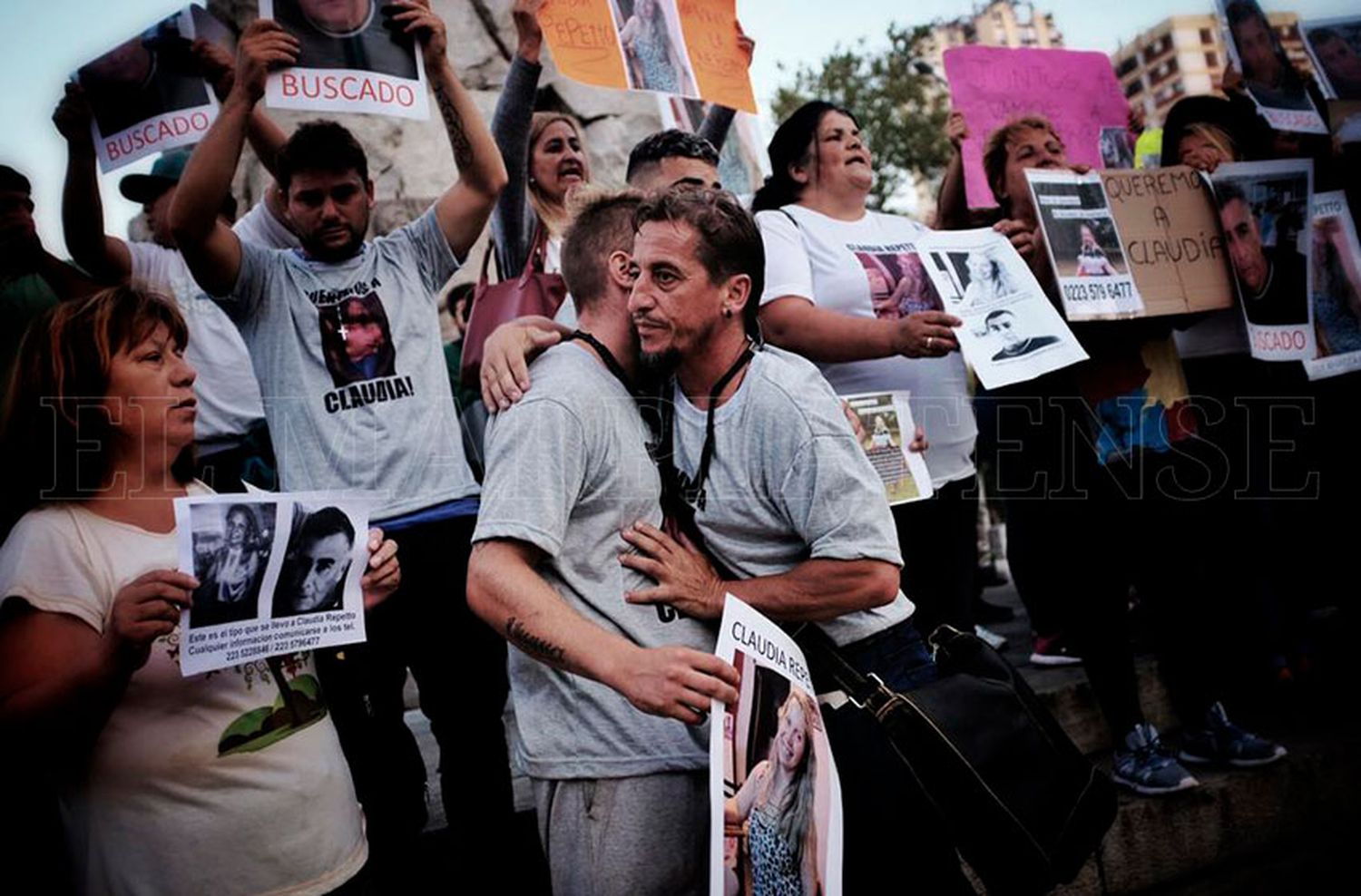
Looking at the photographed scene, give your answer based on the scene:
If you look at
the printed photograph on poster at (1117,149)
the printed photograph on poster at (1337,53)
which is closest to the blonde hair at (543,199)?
the printed photograph on poster at (1117,149)

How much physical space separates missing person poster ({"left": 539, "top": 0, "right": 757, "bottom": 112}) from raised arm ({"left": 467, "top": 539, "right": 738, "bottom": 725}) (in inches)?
61.3

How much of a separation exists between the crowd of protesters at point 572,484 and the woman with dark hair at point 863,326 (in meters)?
0.01

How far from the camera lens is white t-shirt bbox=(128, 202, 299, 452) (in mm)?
2824

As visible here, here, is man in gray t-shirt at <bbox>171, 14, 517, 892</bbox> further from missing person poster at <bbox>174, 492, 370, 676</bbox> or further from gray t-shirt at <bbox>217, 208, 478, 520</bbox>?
missing person poster at <bbox>174, 492, 370, 676</bbox>

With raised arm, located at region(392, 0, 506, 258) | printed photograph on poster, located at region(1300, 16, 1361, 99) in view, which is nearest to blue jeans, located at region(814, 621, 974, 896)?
raised arm, located at region(392, 0, 506, 258)

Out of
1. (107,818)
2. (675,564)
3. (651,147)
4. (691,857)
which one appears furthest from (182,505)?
(651,147)

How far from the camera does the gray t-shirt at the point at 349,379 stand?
2.34 m

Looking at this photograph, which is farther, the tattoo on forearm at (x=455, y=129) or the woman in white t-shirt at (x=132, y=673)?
the tattoo on forearm at (x=455, y=129)

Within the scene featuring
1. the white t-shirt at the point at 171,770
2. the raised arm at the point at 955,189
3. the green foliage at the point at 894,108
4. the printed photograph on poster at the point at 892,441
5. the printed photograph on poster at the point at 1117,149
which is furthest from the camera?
the green foliage at the point at 894,108

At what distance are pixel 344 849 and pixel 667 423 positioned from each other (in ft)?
3.12

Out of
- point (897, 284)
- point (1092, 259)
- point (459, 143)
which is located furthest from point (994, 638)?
point (459, 143)

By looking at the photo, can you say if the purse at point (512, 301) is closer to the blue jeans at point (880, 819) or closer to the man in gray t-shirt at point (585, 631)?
the man in gray t-shirt at point (585, 631)

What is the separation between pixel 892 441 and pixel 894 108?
16197 mm

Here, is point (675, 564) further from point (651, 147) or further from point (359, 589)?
→ point (651, 147)
